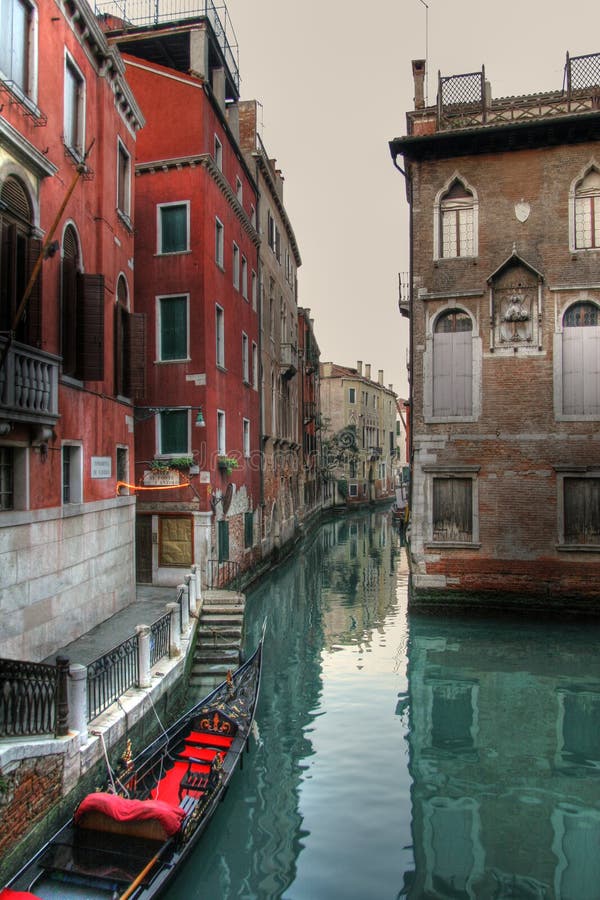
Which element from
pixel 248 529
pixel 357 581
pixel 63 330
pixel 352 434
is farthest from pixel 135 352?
pixel 352 434

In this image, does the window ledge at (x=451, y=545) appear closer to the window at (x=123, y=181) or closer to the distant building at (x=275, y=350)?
the distant building at (x=275, y=350)

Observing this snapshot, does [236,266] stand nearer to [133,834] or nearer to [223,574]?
[223,574]

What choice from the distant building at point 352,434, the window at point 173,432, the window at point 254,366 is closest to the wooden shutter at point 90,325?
the window at point 173,432

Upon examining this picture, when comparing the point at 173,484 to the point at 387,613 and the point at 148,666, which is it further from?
the point at 148,666

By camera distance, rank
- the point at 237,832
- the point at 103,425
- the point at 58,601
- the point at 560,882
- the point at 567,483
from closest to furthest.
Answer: the point at 560,882
the point at 237,832
the point at 58,601
the point at 103,425
the point at 567,483

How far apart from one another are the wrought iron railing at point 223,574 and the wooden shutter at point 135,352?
201 inches

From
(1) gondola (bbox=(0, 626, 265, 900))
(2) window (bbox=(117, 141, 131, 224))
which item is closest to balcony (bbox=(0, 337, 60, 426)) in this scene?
(1) gondola (bbox=(0, 626, 265, 900))

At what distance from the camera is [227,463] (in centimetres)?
1817

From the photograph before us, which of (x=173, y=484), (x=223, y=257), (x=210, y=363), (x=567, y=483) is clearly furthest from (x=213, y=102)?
(x=567, y=483)

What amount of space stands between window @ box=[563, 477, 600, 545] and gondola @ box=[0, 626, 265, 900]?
11416 mm

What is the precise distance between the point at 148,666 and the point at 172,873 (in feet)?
11.3

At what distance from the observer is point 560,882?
659 centimetres

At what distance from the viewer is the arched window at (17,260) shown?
8.44 m

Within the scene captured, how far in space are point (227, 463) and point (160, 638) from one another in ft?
27.3
